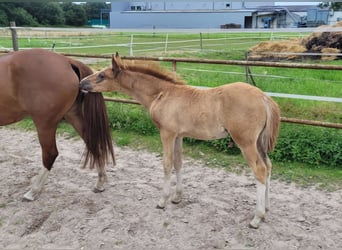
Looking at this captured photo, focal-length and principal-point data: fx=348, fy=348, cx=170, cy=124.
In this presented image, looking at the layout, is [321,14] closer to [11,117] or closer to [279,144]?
[279,144]

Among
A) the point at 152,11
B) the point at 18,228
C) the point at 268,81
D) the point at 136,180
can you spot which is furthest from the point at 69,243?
the point at 152,11

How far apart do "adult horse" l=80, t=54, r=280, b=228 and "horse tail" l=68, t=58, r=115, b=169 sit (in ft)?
0.83

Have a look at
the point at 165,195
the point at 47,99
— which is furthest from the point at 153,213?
the point at 47,99

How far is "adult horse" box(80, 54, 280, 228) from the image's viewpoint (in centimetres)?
275

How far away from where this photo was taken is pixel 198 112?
9.75 ft

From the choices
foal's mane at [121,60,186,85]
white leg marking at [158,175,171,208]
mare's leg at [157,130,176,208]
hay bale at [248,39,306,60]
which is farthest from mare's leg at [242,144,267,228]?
hay bale at [248,39,306,60]

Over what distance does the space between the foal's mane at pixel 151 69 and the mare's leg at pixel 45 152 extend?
3.10ft

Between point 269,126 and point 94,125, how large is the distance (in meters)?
1.72

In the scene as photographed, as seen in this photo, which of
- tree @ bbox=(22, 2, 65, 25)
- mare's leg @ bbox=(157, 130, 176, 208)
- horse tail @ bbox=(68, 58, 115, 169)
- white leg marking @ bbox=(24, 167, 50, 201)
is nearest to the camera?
mare's leg @ bbox=(157, 130, 176, 208)

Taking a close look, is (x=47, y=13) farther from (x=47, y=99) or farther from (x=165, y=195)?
(x=165, y=195)

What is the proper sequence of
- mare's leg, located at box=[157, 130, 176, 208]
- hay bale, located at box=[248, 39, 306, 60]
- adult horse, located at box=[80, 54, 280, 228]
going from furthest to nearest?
hay bale, located at box=[248, 39, 306, 60] < mare's leg, located at box=[157, 130, 176, 208] < adult horse, located at box=[80, 54, 280, 228]

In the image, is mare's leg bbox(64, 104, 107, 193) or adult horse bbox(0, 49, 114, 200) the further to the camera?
mare's leg bbox(64, 104, 107, 193)

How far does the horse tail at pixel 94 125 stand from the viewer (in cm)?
351

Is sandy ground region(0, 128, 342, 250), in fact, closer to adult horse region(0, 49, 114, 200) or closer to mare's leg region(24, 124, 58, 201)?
mare's leg region(24, 124, 58, 201)
